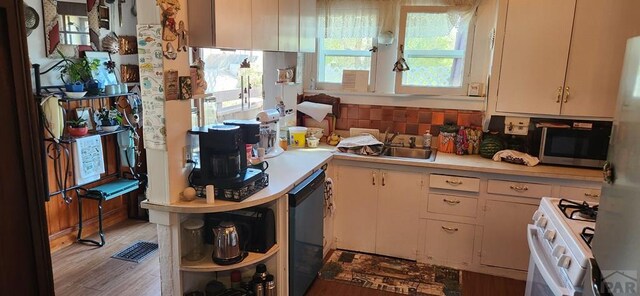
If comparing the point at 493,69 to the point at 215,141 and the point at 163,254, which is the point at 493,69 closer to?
the point at 215,141

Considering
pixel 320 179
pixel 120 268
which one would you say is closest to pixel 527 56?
pixel 320 179

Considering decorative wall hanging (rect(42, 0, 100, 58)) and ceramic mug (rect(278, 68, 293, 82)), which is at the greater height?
decorative wall hanging (rect(42, 0, 100, 58))

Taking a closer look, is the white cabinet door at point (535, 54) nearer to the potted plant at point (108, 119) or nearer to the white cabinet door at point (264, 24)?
the white cabinet door at point (264, 24)

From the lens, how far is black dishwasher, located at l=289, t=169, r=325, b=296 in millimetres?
2412

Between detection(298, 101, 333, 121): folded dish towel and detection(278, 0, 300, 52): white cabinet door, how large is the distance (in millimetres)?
630

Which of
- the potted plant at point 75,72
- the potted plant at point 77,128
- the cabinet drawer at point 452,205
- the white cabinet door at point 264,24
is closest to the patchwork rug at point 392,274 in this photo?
the cabinet drawer at point 452,205

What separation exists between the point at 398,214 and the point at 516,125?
1.08 m

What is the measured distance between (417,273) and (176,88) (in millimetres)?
2160

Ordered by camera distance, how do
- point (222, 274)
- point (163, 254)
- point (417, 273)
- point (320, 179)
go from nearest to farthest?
point (163, 254), point (222, 274), point (320, 179), point (417, 273)

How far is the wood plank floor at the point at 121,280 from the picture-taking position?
2.86 m

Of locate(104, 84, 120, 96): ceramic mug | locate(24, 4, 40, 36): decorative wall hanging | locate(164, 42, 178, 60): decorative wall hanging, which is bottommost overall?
locate(104, 84, 120, 96): ceramic mug

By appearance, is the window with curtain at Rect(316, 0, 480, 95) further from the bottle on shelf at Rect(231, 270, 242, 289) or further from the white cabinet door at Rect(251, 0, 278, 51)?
the bottle on shelf at Rect(231, 270, 242, 289)

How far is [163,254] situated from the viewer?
211cm

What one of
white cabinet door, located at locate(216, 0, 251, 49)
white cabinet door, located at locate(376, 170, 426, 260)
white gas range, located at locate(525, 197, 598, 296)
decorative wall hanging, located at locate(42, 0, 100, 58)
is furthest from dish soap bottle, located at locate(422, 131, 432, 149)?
decorative wall hanging, located at locate(42, 0, 100, 58)
